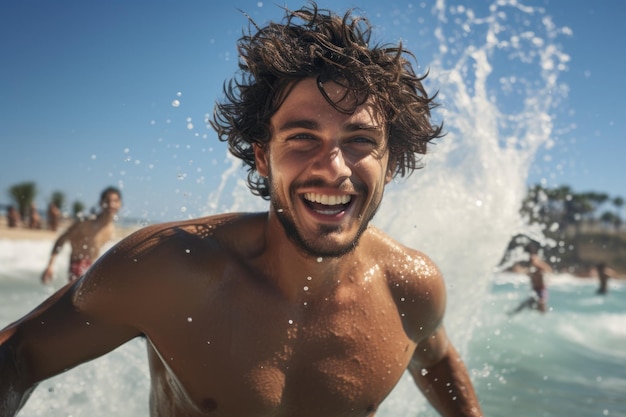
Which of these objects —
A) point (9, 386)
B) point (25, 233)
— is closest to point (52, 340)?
point (9, 386)

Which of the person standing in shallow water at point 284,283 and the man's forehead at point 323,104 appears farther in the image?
the man's forehead at point 323,104

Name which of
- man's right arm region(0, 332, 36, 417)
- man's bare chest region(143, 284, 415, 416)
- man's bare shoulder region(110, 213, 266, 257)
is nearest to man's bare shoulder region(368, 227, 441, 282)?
man's bare chest region(143, 284, 415, 416)

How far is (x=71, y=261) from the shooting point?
670cm

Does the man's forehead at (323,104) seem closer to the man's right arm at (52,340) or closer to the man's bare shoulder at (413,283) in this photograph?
the man's bare shoulder at (413,283)

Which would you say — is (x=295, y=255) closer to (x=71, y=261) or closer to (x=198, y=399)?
(x=198, y=399)

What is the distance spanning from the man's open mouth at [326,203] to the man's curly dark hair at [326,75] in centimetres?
25

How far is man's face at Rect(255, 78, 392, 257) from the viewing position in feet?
5.53

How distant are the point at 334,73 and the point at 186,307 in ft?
2.59

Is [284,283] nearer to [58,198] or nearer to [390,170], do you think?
[390,170]

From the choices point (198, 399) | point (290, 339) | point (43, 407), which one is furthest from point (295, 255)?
point (43, 407)

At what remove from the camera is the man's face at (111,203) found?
7.08m

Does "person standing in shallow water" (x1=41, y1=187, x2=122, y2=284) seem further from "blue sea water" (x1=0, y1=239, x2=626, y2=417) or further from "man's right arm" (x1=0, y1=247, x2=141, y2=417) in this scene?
"man's right arm" (x1=0, y1=247, x2=141, y2=417)

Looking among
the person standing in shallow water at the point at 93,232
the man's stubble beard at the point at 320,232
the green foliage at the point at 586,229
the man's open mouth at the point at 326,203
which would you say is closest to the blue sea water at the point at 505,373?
the person standing in shallow water at the point at 93,232

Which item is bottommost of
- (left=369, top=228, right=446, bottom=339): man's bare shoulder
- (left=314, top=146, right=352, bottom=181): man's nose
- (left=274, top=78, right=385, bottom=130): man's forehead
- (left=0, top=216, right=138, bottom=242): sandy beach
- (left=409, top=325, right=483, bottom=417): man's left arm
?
(left=0, top=216, right=138, bottom=242): sandy beach
